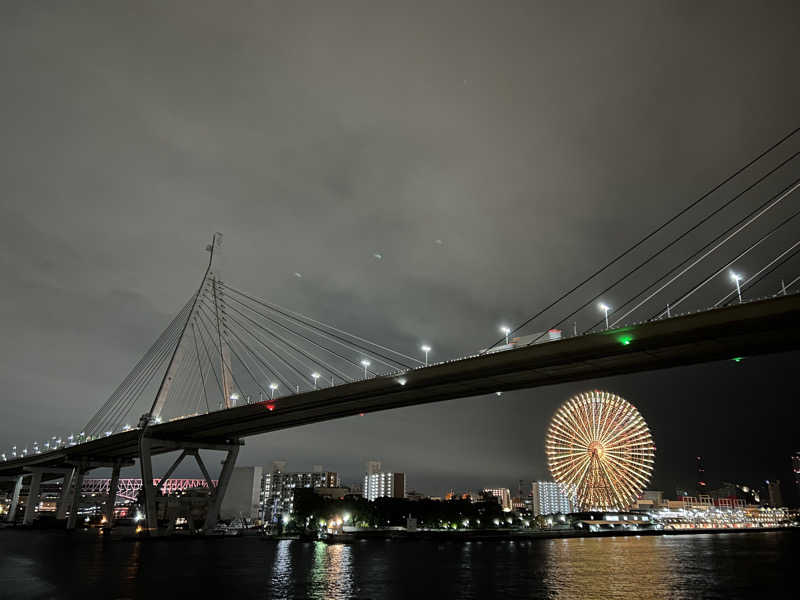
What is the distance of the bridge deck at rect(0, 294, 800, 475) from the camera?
30.8 m

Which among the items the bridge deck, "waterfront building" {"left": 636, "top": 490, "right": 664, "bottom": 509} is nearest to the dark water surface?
the bridge deck

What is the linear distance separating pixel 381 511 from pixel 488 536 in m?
22.1

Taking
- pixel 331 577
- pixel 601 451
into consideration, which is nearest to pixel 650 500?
pixel 601 451

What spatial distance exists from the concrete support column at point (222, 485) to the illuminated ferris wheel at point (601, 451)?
154 feet

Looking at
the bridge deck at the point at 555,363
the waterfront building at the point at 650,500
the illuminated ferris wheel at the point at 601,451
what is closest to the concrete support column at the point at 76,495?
the bridge deck at the point at 555,363

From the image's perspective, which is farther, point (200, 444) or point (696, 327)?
point (200, 444)

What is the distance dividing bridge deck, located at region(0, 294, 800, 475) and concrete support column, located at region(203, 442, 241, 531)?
741cm

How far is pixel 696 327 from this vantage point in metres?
31.2

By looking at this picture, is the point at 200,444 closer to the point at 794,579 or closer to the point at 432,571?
the point at 432,571

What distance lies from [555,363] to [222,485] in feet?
163

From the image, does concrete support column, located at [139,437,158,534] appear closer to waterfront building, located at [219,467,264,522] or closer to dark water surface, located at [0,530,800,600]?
dark water surface, located at [0,530,800,600]

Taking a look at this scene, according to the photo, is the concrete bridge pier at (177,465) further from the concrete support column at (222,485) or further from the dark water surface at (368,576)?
the dark water surface at (368,576)

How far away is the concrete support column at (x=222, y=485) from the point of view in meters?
70.6

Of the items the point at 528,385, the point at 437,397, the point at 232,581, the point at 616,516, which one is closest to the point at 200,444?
the point at 437,397
